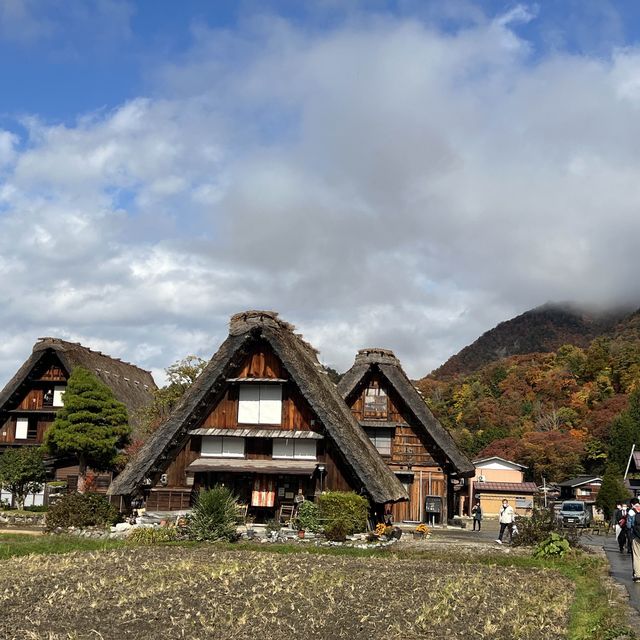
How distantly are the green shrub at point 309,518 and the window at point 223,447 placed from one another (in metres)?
5.32

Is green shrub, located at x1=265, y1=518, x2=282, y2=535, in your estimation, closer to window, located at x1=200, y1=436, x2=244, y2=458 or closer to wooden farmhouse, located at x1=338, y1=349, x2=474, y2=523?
window, located at x1=200, y1=436, x2=244, y2=458

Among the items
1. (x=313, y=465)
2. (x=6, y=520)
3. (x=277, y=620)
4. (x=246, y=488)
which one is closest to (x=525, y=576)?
(x=277, y=620)

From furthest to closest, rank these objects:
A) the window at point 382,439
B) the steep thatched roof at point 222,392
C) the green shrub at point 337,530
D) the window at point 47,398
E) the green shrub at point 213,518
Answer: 1. the window at point 47,398
2. the window at point 382,439
3. the steep thatched roof at point 222,392
4. the green shrub at point 337,530
5. the green shrub at point 213,518

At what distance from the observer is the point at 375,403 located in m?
40.9

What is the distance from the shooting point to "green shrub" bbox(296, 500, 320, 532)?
2656 cm

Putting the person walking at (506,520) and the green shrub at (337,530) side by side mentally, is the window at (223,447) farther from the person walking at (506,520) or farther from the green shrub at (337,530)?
the person walking at (506,520)

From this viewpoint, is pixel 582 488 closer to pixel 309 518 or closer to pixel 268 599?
pixel 309 518

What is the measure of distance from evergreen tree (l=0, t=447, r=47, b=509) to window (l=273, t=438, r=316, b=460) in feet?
47.8

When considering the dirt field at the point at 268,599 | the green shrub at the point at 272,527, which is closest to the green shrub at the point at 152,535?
the green shrub at the point at 272,527

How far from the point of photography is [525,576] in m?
18.3

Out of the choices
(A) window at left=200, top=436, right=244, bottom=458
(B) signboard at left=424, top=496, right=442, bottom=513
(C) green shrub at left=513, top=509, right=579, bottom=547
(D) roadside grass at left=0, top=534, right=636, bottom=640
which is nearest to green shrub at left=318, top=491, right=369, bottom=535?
(D) roadside grass at left=0, top=534, right=636, bottom=640

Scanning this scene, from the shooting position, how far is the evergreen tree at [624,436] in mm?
74625

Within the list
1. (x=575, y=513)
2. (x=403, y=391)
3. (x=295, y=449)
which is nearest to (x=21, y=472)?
(x=295, y=449)

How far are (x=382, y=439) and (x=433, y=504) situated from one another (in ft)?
13.4
